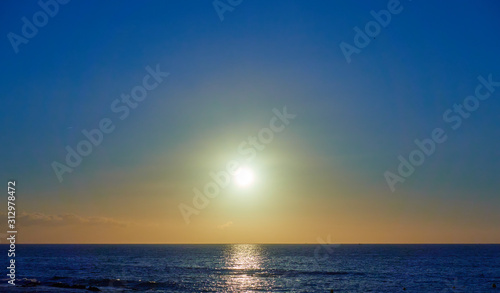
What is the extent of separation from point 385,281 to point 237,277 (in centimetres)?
3121

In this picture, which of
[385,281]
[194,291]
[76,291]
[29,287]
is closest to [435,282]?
[385,281]

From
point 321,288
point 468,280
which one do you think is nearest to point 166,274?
point 321,288

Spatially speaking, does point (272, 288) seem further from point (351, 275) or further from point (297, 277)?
point (351, 275)

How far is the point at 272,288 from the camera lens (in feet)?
249

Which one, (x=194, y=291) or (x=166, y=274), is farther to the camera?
(x=166, y=274)

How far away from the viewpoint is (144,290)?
70125mm

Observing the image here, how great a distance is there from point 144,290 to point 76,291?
10.3m

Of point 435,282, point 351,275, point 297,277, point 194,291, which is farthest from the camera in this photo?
point 351,275

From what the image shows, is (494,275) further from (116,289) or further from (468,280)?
(116,289)

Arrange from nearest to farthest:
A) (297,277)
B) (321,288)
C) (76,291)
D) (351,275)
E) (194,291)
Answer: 1. (76,291)
2. (194,291)
3. (321,288)
4. (297,277)
5. (351,275)

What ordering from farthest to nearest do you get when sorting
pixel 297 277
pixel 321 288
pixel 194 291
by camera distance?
pixel 297 277, pixel 321 288, pixel 194 291

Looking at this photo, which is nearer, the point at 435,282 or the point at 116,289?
the point at 116,289

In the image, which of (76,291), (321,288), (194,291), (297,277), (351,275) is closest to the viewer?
(76,291)

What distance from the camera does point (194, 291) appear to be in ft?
237
